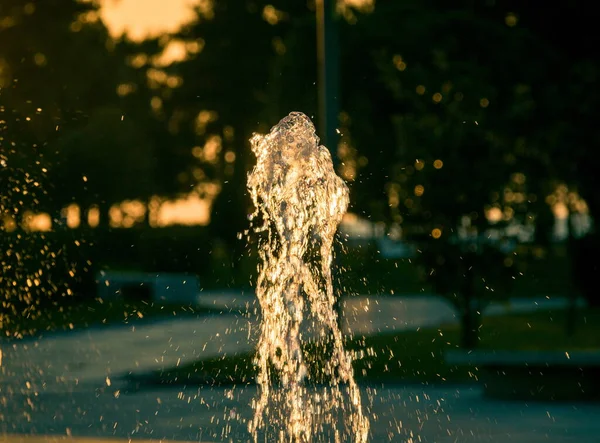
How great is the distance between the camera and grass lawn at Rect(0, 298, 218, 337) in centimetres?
2250

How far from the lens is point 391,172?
723 inches

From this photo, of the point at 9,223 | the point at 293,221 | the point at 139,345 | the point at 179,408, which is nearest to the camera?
the point at 293,221

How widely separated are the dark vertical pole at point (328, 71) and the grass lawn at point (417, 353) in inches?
108

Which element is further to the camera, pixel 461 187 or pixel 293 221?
pixel 461 187

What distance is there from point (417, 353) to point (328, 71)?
13.7 ft

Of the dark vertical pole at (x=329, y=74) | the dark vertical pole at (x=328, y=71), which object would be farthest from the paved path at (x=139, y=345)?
the dark vertical pole at (x=328, y=71)

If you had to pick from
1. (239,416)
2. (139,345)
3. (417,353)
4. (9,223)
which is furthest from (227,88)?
(239,416)

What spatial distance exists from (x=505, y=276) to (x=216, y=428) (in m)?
8.24

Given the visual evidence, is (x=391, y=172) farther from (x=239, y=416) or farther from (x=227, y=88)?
(x=227, y=88)

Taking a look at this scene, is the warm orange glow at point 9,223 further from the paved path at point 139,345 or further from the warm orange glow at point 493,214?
the warm orange glow at point 493,214

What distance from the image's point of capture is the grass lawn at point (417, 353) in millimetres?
14062

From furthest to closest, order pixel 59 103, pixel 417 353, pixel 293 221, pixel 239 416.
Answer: pixel 59 103, pixel 417 353, pixel 239 416, pixel 293 221

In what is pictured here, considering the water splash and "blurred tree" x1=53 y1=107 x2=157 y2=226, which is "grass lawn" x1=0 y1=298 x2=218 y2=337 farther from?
the water splash

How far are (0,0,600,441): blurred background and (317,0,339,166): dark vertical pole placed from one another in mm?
21
